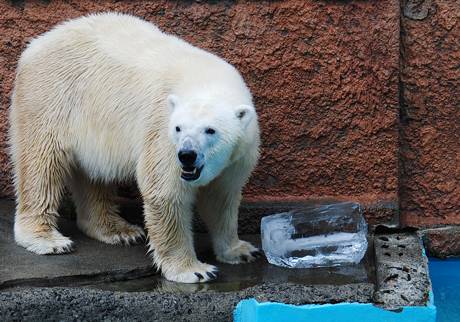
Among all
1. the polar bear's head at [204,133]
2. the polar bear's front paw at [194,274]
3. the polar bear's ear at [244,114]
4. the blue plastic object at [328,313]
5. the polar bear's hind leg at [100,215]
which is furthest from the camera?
the polar bear's hind leg at [100,215]

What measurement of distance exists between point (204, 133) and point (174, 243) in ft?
2.32

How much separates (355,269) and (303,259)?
29 centimetres

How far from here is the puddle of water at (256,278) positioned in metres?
2.84

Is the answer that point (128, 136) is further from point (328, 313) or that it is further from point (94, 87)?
point (328, 313)

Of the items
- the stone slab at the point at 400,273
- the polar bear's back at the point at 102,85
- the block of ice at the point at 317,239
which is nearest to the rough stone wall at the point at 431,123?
the stone slab at the point at 400,273

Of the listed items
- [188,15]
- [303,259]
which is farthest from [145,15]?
[303,259]

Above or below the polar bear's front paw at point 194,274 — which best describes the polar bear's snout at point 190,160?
above

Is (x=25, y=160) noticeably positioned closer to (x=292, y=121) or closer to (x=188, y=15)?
(x=188, y=15)

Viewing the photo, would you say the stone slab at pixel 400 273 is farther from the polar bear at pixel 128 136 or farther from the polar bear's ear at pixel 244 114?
the polar bear's ear at pixel 244 114

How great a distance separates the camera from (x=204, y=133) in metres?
2.65

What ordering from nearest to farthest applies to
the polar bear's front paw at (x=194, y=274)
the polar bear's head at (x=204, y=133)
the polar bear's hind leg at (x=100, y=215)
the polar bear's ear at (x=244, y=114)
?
the polar bear's head at (x=204, y=133), the polar bear's ear at (x=244, y=114), the polar bear's front paw at (x=194, y=274), the polar bear's hind leg at (x=100, y=215)

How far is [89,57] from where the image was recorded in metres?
3.35

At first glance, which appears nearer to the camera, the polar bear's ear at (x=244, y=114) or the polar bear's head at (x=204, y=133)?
the polar bear's head at (x=204, y=133)

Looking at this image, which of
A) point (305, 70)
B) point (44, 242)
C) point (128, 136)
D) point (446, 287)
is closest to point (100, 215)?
point (44, 242)
